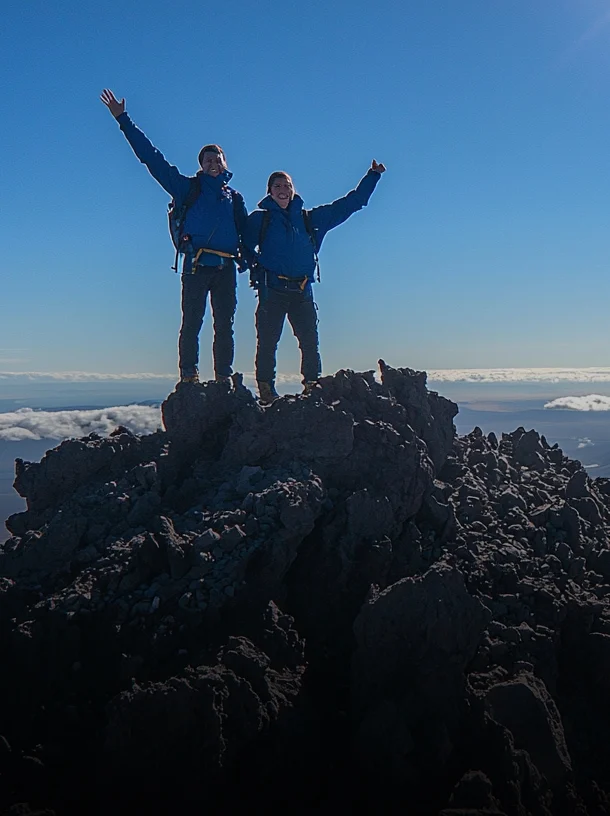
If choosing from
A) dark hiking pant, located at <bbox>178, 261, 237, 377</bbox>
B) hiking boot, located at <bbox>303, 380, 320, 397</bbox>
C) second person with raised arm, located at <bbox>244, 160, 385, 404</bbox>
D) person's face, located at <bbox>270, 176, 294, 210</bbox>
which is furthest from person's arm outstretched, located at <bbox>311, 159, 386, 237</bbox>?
hiking boot, located at <bbox>303, 380, 320, 397</bbox>

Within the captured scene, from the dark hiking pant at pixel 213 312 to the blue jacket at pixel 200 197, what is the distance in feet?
1.03

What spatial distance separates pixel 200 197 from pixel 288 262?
166 cm

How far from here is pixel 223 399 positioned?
939 cm

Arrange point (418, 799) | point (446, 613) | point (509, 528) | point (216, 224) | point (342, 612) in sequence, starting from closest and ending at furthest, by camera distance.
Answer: point (418, 799)
point (446, 613)
point (342, 612)
point (509, 528)
point (216, 224)

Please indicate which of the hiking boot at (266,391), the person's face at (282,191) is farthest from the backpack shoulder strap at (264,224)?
the hiking boot at (266,391)

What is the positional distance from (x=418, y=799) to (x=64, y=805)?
2.93m

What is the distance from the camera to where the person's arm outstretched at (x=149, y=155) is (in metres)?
9.67

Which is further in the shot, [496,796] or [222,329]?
[222,329]

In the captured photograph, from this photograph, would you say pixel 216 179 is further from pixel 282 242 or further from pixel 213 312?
pixel 213 312

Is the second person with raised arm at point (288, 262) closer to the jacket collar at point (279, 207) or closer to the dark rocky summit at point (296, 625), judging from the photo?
the jacket collar at point (279, 207)

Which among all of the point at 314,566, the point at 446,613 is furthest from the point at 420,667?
the point at 314,566

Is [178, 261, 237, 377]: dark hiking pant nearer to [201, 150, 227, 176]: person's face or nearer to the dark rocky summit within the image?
the dark rocky summit

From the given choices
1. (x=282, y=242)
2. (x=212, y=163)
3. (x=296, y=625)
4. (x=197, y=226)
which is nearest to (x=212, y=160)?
(x=212, y=163)

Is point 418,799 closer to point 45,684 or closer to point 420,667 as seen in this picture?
point 420,667
